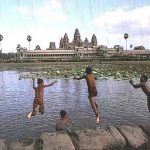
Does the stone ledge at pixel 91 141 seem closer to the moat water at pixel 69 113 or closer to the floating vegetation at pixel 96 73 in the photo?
the moat water at pixel 69 113

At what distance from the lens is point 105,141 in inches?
413

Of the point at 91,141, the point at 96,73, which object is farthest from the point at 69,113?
the point at 96,73

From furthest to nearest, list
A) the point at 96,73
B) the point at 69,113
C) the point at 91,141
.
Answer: the point at 96,73 → the point at 69,113 → the point at 91,141

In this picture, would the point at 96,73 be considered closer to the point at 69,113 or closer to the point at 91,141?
the point at 69,113

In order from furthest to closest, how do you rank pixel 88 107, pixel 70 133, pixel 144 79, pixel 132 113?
pixel 88 107, pixel 132 113, pixel 144 79, pixel 70 133

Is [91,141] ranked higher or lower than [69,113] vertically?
higher

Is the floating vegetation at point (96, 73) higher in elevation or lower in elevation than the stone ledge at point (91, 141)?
higher

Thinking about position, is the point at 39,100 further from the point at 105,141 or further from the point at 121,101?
the point at 121,101

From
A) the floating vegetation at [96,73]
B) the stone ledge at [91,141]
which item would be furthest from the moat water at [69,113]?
the floating vegetation at [96,73]

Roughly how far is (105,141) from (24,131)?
20.1ft

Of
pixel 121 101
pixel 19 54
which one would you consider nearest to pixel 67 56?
pixel 19 54

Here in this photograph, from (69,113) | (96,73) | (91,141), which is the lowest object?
(69,113)

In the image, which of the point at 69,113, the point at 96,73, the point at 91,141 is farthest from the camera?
the point at 96,73

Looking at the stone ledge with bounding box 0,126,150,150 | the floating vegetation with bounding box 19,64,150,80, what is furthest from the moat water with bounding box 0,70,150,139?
the floating vegetation with bounding box 19,64,150,80
